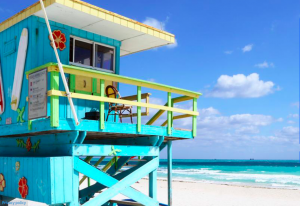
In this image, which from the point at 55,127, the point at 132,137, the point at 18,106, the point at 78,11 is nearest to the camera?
the point at 55,127

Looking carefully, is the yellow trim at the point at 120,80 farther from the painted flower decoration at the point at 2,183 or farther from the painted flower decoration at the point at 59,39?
the painted flower decoration at the point at 2,183

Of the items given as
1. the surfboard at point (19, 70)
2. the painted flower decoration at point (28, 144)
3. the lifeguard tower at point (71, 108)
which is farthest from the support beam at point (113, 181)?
the surfboard at point (19, 70)

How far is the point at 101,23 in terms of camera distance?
9.37 meters

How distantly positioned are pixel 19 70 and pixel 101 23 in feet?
7.38

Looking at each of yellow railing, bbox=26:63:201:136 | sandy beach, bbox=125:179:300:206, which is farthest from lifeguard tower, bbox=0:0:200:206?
sandy beach, bbox=125:179:300:206

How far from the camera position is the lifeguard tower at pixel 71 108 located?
24.1 feet

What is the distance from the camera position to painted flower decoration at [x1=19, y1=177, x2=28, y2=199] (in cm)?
773

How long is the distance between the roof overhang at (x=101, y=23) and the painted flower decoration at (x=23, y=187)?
3672 millimetres

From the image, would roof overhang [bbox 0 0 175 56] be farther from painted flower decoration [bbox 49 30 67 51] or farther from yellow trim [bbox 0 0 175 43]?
painted flower decoration [bbox 49 30 67 51]

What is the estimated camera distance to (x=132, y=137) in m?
9.70

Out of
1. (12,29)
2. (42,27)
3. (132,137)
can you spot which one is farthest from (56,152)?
(12,29)

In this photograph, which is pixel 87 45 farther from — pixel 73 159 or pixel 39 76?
pixel 73 159

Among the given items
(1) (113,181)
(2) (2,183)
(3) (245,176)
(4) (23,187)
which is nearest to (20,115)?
(2) (2,183)

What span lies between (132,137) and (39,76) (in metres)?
3.07
